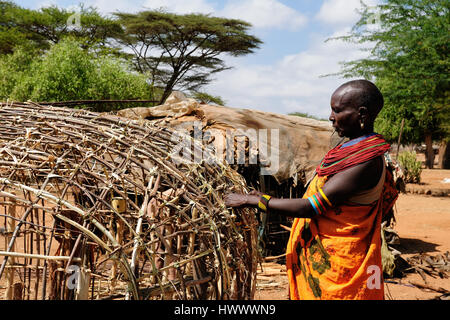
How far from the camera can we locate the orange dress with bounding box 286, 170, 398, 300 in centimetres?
212

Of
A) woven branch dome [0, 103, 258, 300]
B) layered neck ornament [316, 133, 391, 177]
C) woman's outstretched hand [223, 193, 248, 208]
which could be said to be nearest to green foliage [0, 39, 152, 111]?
woven branch dome [0, 103, 258, 300]

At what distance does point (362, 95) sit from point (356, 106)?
0.06 meters

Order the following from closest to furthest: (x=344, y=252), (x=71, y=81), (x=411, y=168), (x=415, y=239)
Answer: (x=344, y=252) → (x=415, y=239) → (x=71, y=81) → (x=411, y=168)

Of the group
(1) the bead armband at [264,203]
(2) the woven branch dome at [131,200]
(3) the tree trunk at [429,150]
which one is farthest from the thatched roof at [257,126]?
(3) the tree trunk at [429,150]

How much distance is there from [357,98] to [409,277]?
530 centimetres

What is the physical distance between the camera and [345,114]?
2115 millimetres

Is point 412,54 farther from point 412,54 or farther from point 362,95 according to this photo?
point 362,95

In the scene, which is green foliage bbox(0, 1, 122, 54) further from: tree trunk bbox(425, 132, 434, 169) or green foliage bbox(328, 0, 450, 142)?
tree trunk bbox(425, 132, 434, 169)

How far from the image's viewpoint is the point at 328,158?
7.07 ft

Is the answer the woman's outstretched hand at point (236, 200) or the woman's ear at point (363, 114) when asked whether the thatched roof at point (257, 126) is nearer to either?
the woman's outstretched hand at point (236, 200)

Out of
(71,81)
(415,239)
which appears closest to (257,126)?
(415,239)

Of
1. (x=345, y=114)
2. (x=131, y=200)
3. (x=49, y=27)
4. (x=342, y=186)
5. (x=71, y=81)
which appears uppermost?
(x=49, y=27)
